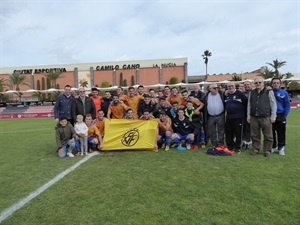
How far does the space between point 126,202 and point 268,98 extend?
4.32 m

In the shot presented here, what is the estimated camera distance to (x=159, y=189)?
434 cm

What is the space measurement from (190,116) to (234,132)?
1.26m

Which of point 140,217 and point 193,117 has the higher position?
point 193,117

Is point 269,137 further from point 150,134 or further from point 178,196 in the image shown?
point 178,196

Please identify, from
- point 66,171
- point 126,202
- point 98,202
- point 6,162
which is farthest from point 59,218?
point 6,162

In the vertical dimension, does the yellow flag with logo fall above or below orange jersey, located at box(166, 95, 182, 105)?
below

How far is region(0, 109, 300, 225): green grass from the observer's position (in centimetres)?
340

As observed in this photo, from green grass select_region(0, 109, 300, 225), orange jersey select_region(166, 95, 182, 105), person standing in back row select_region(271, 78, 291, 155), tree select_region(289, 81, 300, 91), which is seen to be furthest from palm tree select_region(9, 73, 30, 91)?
person standing in back row select_region(271, 78, 291, 155)

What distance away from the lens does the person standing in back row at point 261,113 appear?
638 cm

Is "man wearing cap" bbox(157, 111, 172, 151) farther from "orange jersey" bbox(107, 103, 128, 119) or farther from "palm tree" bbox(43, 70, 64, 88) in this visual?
"palm tree" bbox(43, 70, 64, 88)

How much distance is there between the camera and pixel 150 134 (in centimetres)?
756

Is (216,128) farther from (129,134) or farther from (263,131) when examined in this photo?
(129,134)

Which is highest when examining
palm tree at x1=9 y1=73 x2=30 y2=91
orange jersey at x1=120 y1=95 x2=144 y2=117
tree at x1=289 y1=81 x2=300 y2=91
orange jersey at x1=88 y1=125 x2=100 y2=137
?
palm tree at x1=9 y1=73 x2=30 y2=91

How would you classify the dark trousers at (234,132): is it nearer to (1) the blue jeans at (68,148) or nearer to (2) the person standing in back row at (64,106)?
(1) the blue jeans at (68,148)
